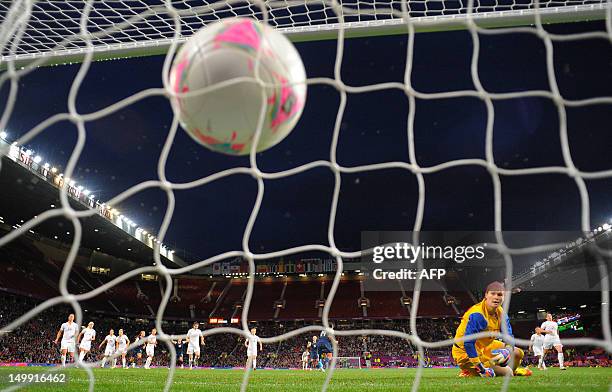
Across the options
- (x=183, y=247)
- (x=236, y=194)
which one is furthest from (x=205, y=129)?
(x=183, y=247)

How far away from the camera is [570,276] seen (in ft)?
97.0

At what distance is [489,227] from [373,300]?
11.6 meters

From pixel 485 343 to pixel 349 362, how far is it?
21146 mm

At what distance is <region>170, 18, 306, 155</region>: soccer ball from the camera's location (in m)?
2.52

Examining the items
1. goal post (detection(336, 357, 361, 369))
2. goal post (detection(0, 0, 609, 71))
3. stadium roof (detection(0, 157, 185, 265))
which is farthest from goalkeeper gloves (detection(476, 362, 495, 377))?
goal post (detection(336, 357, 361, 369))

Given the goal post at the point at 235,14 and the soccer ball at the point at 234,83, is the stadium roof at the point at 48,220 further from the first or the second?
the soccer ball at the point at 234,83

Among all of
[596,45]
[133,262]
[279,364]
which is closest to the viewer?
[596,45]

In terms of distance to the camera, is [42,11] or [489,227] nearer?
[42,11]

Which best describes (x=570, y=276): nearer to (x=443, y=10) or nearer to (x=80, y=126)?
(x=443, y=10)

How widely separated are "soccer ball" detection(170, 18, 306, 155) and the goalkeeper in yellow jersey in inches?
162

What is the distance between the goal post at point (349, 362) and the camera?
81.5 feet

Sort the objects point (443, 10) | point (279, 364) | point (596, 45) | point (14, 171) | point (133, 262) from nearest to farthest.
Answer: point (443, 10) → point (14, 171) → point (596, 45) → point (279, 364) → point (133, 262)

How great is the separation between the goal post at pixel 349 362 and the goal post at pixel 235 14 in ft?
73.4

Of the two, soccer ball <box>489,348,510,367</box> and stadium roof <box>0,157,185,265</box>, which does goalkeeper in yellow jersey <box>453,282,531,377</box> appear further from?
stadium roof <box>0,157,185,265</box>
